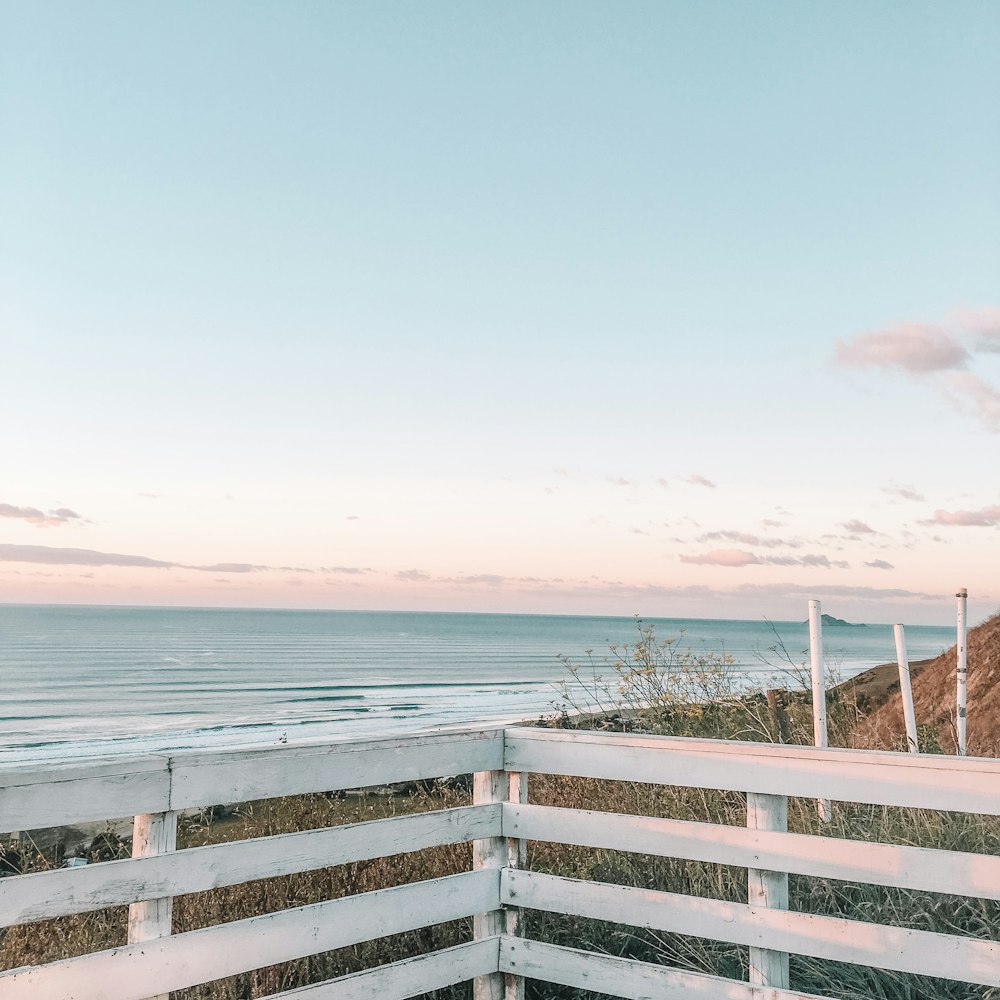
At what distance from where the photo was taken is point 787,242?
507 inches

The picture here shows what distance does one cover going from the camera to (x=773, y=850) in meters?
2.98

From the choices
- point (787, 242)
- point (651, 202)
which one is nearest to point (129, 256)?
point (651, 202)

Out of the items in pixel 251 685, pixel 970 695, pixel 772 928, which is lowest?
pixel 251 685

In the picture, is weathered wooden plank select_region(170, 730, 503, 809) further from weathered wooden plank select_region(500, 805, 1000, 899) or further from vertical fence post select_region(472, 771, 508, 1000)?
weathered wooden plank select_region(500, 805, 1000, 899)

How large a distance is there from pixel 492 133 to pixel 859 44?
494 cm

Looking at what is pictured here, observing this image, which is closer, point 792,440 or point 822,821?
point 822,821

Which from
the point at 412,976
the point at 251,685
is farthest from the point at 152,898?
the point at 251,685

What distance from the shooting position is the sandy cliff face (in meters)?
10.8

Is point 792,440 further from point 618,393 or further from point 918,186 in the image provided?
point 918,186

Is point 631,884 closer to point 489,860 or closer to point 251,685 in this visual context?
point 489,860

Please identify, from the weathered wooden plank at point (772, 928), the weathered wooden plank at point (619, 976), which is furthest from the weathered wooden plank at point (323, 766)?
the weathered wooden plank at point (619, 976)

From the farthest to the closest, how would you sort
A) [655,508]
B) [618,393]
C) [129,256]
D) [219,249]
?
[655,508], [129,256], [219,249], [618,393]

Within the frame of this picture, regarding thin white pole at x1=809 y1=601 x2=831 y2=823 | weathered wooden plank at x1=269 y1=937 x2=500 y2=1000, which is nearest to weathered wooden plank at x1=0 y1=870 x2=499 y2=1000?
weathered wooden plank at x1=269 y1=937 x2=500 y2=1000

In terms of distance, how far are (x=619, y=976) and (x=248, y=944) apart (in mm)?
1246
